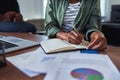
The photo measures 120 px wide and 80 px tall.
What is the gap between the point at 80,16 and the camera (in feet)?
4.10

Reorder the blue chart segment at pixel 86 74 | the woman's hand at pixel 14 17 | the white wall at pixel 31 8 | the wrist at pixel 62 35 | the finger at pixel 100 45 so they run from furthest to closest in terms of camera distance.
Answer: the white wall at pixel 31 8 < the woman's hand at pixel 14 17 < the wrist at pixel 62 35 < the finger at pixel 100 45 < the blue chart segment at pixel 86 74

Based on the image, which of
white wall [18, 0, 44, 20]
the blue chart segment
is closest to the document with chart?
the blue chart segment

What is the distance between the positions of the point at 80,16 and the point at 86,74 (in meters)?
0.69

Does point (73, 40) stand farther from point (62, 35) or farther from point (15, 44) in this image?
point (15, 44)

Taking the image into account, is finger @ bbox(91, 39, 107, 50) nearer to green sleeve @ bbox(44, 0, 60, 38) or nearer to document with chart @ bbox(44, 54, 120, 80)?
document with chart @ bbox(44, 54, 120, 80)

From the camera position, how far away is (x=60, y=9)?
1.28 metres

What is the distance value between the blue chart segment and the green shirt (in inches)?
22.5

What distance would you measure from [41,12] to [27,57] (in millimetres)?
2215

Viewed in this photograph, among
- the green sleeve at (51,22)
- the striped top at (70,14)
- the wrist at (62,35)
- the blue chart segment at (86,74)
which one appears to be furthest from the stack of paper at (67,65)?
the striped top at (70,14)

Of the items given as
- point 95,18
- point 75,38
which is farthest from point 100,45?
point 95,18

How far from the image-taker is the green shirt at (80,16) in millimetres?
1219

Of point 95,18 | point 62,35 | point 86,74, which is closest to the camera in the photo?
point 86,74

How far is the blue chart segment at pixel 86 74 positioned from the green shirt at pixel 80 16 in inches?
22.5

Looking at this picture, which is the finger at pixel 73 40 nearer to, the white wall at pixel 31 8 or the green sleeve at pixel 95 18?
the green sleeve at pixel 95 18
